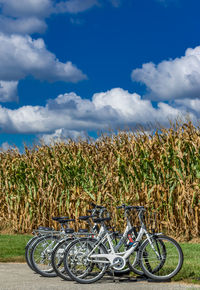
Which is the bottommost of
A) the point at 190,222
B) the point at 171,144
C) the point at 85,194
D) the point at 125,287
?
the point at 125,287

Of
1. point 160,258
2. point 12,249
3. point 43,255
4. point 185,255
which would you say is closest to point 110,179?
point 12,249

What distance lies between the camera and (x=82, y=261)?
25.0 feet

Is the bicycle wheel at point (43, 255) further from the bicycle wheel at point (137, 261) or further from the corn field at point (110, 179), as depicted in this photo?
the corn field at point (110, 179)

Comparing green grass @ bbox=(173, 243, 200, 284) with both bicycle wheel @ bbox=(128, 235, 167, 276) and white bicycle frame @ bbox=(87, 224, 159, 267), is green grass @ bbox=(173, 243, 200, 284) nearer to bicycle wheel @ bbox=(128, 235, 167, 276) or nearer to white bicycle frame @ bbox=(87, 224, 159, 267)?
bicycle wheel @ bbox=(128, 235, 167, 276)

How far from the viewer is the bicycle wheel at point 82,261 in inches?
297

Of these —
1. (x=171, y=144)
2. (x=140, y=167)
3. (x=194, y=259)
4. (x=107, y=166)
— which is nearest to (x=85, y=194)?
(x=107, y=166)

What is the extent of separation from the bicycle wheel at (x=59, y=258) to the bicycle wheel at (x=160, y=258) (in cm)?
127

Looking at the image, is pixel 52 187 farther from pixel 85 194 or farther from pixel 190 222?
pixel 190 222

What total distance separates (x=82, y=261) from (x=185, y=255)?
2976 mm

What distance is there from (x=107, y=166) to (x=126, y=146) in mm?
873

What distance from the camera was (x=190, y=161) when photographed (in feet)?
41.7

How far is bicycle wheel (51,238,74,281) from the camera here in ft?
25.3

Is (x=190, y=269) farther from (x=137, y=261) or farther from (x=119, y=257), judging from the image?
(x=119, y=257)

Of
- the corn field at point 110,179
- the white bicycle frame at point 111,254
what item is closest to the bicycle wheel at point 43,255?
the white bicycle frame at point 111,254
